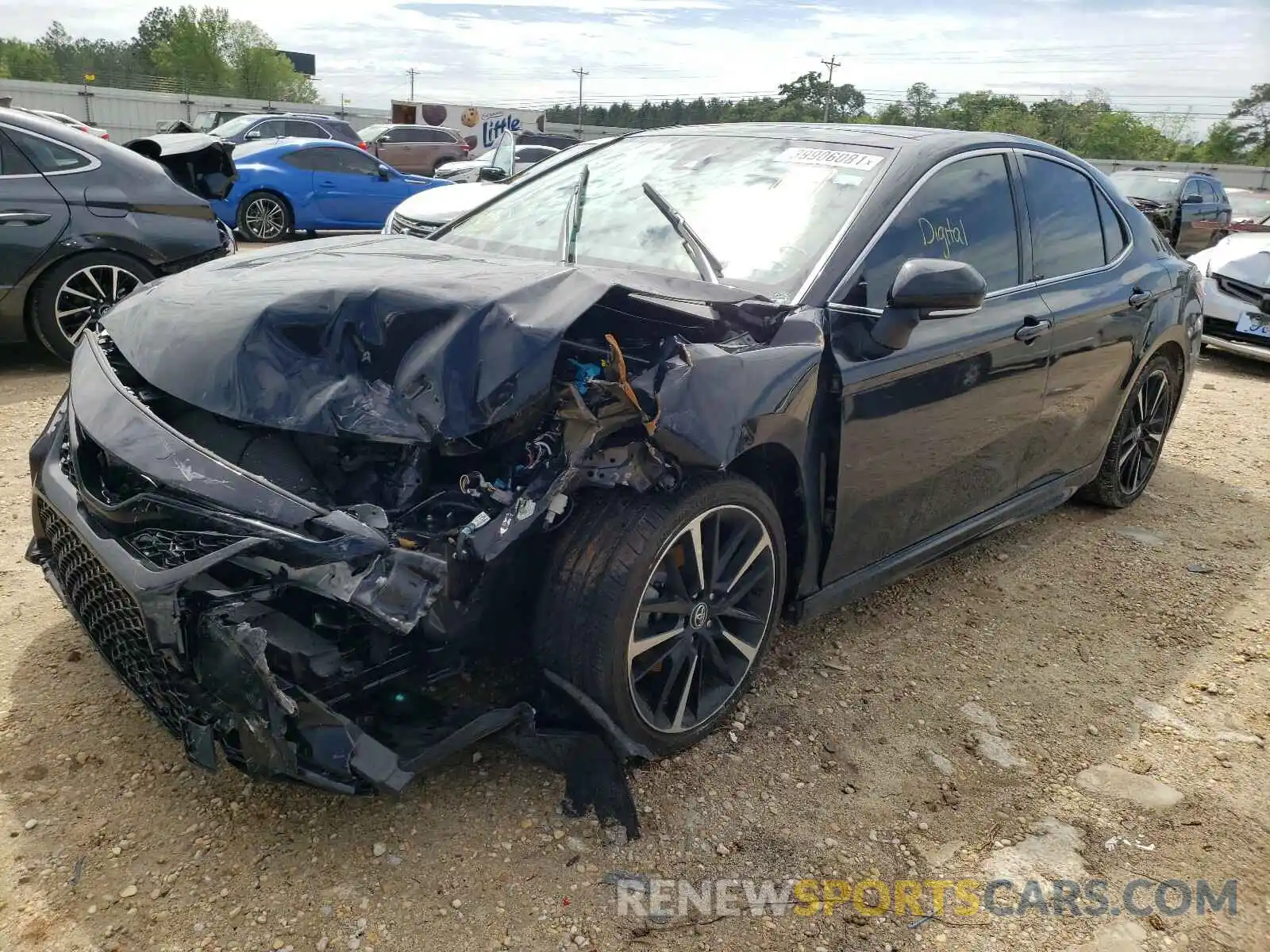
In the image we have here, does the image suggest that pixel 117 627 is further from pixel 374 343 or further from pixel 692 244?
pixel 692 244

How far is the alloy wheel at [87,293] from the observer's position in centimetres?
572

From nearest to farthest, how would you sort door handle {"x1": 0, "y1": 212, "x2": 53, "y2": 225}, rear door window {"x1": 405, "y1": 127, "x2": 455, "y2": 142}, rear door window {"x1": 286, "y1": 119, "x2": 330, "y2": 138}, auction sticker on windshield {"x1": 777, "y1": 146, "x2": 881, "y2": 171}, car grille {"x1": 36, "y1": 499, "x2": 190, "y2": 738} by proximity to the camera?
car grille {"x1": 36, "y1": 499, "x2": 190, "y2": 738} → auction sticker on windshield {"x1": 777, "y1": 146, "x2": 881, "y2": 171} → door handle {"x1": 0, "y1": 212, "x2": 53, "y2": 225} → rear door window {"x1": 286, "y1": 119, "x2": 330, "y2": 138} → rear door window {"x1": 405, "y1": 127, "x2": 455, "y2": 142}

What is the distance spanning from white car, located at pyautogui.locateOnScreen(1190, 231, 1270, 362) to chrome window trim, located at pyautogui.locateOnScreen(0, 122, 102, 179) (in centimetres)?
886

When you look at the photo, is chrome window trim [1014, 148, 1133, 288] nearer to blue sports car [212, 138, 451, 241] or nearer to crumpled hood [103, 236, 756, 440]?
crumpled hood [103, 236, 756, 440]

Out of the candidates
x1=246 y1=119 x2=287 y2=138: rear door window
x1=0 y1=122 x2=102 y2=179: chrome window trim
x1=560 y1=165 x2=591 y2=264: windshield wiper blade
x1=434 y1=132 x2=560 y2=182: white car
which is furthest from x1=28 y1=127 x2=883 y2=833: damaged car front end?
x1=246 y1=119 x2=287 y2=138: rear door window

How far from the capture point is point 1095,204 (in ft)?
13.5

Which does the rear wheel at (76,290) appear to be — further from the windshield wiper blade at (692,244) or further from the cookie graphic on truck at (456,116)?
the cookie graphic on truck at (456,116)

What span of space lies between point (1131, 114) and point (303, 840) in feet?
262

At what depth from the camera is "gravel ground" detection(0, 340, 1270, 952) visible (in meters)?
→ 2.11

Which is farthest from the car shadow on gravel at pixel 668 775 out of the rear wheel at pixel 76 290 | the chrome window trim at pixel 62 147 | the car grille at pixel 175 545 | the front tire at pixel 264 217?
the front tire at pixel 264 217

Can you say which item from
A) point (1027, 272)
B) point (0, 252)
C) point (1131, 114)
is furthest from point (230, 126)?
point (1131, 114)

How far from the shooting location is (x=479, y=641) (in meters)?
2.34

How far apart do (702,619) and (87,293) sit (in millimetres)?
5046

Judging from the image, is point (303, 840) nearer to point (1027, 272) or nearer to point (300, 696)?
point (300, 696)
